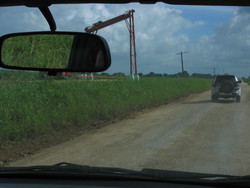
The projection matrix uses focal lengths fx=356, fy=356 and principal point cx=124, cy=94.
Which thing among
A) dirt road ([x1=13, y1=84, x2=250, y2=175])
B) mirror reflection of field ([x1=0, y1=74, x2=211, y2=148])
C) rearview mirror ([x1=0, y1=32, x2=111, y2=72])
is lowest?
dirt road ([x1=13, y1=84, x2=250, y2=175])

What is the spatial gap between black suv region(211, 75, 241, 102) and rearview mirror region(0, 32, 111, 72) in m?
21.8

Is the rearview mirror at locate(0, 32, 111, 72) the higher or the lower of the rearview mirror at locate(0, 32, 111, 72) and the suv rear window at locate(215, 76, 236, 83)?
the higher

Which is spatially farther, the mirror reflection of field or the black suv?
the black suv

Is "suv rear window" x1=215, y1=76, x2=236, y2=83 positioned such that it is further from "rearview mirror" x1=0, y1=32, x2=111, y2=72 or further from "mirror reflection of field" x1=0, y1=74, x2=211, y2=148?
"rearview mirror" x1=0, y1=32, x2=111, y2=72

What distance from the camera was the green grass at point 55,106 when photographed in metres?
10.2

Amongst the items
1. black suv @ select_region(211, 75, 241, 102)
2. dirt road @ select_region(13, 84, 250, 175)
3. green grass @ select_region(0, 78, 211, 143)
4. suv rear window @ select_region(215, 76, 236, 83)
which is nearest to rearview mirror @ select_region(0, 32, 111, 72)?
dirt road @ select_region(13, 84, 250, 175)

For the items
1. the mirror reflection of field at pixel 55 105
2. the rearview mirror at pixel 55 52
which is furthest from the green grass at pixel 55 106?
the rearview mirror at pixel 55 52

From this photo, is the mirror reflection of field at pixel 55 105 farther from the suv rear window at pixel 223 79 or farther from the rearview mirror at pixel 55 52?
the suv rear window at pixel 223 79

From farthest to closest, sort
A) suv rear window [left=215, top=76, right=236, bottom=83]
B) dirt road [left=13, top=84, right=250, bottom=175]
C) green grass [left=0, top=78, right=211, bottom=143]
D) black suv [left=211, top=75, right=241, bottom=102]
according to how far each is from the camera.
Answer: suv rear window [left=215, top=76, right=236, bottom=83] < black suv [left=211, top=75, right=241, bottom=102] < green grass [left=0, top=78, right=211, bottom=143] < dirt road [left=13, top=84, right=250, bottom=175]

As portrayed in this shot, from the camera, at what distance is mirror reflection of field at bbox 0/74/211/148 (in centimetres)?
1024

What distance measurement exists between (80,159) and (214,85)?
62.1 ft

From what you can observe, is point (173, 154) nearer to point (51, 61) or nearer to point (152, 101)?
point (51, 61)

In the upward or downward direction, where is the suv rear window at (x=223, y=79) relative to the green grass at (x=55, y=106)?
upward

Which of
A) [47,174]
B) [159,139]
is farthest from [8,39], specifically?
[159,139]
